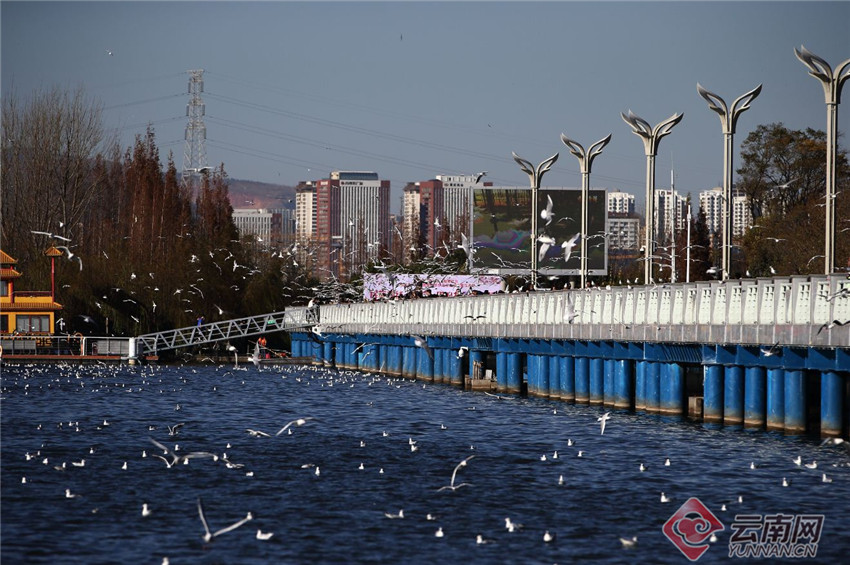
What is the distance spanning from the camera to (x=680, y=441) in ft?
132

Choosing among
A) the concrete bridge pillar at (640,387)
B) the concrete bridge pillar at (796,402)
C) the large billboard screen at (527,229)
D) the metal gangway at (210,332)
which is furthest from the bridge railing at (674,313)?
the large billboard screen at (527,229)

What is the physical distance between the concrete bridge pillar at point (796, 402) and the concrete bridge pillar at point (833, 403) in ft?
4.51

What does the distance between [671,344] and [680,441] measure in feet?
22.7

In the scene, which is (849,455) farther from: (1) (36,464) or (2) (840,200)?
(2) (840,200)

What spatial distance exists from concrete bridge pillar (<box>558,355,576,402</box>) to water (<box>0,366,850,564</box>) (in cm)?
338

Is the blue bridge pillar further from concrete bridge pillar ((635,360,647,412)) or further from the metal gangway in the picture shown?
the metal gangway

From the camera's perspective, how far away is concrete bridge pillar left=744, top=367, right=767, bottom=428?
1631 inches

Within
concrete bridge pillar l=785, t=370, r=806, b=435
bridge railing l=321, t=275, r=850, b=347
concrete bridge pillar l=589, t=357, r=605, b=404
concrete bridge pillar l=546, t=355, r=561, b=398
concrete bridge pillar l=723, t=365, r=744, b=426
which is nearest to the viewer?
bridge railing l=321, t=275, r=850, b=347

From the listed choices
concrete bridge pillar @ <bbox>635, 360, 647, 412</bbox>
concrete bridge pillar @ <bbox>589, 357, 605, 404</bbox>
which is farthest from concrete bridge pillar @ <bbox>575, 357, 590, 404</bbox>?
concrete bridge pillar @ <bbox>635, 360, 647, 412</bbox>

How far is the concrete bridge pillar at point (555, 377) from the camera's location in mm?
58531

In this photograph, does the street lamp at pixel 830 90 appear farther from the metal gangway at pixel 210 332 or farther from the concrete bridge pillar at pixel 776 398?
the metal gangway at pixel 210 332

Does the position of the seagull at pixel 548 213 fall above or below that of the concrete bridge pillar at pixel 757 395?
above

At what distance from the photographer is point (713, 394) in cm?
4434

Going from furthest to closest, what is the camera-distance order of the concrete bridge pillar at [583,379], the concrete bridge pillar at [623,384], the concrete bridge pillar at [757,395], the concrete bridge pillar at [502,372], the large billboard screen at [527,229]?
the large billboard screen at [527,229], the concrete bridge pillar at [502,372], the concrete bridge pillar at [583,379], the concrete bridge pillar at [623,384], the concrete bridge pillar at [757,395]
